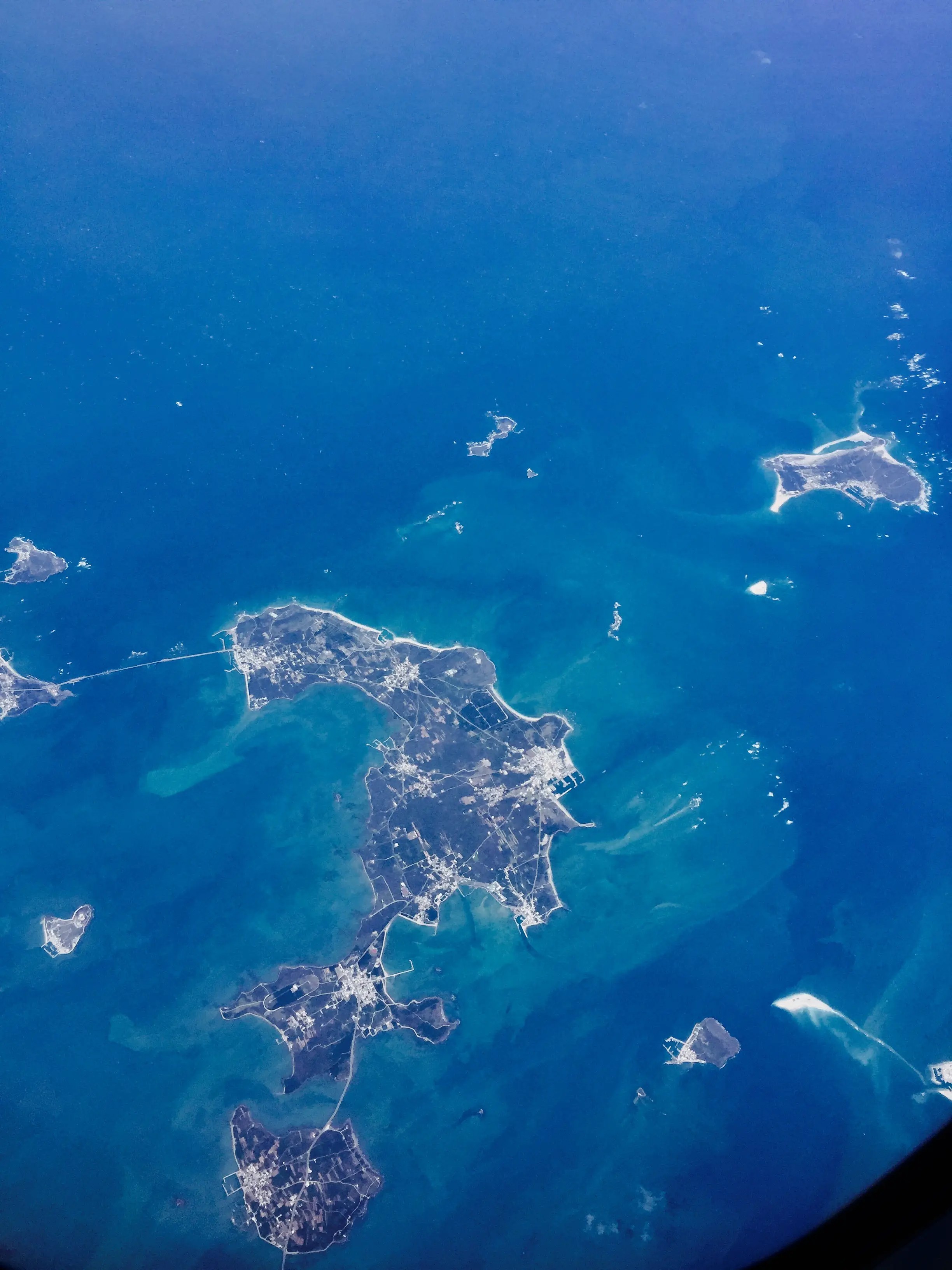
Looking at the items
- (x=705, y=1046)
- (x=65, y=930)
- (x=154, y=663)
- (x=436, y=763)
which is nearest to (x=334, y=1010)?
(x=436, y=763)

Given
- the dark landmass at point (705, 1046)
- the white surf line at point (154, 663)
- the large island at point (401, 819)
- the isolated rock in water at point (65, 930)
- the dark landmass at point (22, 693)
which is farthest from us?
the white surf line at point (154, 663)

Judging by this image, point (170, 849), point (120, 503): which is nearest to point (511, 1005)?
point (170, 849)

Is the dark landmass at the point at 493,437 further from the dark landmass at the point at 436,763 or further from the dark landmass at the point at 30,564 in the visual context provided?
the dark landmass at the point at 30,564

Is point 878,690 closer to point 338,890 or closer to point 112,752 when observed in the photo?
point 338,890

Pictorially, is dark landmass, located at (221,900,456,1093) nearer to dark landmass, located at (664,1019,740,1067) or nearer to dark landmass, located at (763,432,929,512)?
dark landmass, located at (664,1019,740,1067)

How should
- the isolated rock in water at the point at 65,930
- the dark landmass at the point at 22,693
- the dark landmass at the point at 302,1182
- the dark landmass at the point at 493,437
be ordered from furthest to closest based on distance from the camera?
1. the dark landmass at the point at 493,437
2. the dark landmass at the point at 22,693
3. the isolated rock in water at the point at 65,930
4. the dark landmass at the point at 302,1182

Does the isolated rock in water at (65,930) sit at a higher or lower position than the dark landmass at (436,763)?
lower

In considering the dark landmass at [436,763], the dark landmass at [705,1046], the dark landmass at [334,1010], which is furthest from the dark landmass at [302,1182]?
the dark landmass at [705,1046]

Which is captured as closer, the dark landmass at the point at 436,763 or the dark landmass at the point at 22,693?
the dark landmass at the point at 436,763
